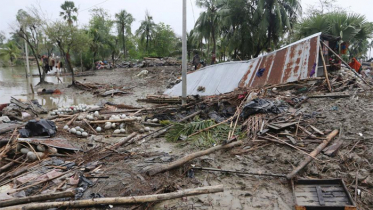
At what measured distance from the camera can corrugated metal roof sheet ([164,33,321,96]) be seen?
852cm

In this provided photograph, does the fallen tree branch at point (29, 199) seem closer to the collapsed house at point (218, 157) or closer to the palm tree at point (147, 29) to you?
the collapsed house at point (218, 157)

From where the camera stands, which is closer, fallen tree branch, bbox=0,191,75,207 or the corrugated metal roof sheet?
fallen tree branch, bbox=0,191,75,207

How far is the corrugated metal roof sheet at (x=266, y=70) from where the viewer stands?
335 inches

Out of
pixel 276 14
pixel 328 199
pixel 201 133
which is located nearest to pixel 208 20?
pixel 276 14

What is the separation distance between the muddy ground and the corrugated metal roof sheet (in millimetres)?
2959

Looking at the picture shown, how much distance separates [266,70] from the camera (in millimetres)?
9727

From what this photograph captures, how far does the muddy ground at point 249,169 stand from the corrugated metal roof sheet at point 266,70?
116 inches

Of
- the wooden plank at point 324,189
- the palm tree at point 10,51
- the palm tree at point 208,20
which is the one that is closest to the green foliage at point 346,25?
the wooden plank at point 324,189

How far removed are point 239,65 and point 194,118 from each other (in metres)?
4.72

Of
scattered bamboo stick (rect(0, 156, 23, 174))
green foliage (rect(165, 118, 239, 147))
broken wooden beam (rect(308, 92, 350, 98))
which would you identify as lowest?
scattered bamboo stick (rect(0, 156, 23, 174))

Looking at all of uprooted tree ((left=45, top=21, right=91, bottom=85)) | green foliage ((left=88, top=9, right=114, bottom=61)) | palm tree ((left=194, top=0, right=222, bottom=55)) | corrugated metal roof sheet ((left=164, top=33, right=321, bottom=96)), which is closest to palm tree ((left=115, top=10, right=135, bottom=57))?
green foliage ((left=88, top=9, right=114, bottom=61))

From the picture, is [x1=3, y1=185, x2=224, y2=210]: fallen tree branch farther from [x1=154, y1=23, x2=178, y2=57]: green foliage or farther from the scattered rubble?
[x1=154, y1=23, x2=178, y2=57]: green foliage

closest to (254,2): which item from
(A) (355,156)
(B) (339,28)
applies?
(B) (339,28)

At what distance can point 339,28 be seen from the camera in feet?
36.8
